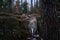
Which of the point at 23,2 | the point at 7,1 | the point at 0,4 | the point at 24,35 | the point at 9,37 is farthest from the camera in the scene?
the point at 23,2

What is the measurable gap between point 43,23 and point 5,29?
2.89 metres

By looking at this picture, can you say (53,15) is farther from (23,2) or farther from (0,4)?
(23,2)

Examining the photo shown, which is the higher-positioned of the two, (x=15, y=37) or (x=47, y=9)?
(x=47, y=9)

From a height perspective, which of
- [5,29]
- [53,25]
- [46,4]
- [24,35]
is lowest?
[24,35]

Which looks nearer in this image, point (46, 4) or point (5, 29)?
point (46, 4)

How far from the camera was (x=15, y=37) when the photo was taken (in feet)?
19.8

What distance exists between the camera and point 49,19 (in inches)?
130

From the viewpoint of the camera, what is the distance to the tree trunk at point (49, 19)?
327 centimetres

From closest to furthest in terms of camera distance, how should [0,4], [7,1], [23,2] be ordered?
[0,4] < [7,1] < [23,2]

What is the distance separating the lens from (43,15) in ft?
11.0

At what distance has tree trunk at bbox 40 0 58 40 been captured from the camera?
10.7 feet

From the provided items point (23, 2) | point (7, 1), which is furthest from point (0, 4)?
point (23, 2)

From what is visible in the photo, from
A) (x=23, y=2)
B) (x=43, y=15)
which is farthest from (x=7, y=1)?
(x=43, y=15)

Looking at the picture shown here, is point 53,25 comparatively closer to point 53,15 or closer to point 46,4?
point 53,15
